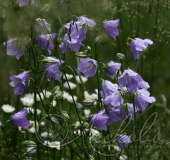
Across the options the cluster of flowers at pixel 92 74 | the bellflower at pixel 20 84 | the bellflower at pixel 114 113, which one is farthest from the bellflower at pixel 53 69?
the bellflower at pixel 114 113

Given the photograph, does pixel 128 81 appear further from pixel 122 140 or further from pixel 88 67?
pixel 122 140

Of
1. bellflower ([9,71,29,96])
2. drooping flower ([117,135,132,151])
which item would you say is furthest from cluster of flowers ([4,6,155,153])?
drooping flower ([117,135,132,151])

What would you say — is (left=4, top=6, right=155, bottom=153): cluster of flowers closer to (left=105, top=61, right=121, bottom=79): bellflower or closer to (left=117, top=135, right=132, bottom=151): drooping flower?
Answer: (left=105, top=61, right=121, bottom=79): bellflower

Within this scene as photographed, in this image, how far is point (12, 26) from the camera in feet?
6.31

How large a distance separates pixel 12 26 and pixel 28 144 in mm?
697

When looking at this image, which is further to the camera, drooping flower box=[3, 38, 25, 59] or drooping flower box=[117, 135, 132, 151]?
drooping flower box=[117, 135, 132, 151]

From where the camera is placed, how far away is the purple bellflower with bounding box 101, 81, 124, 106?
2.20 metres

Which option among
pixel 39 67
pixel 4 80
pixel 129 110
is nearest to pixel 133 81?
pixel 129 110

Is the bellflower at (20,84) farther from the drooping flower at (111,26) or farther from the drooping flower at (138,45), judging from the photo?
the drooping flower at (138,45)

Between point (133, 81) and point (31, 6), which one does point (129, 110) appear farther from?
point (31, 6)

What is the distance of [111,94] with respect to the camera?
7.34ft

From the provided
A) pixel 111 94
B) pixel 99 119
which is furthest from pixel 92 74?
pixel 99 119

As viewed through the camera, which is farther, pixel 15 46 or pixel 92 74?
pixel 92 74

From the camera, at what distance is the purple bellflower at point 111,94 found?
7.23 ft
